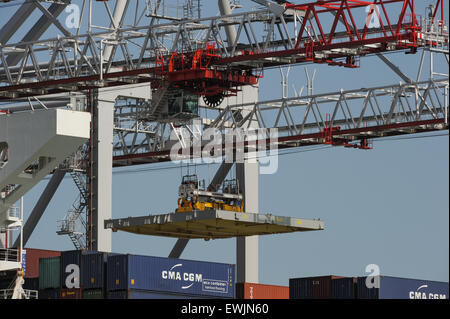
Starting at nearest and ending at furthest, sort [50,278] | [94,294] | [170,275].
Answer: [94,294] → [170,275] → [50,278]

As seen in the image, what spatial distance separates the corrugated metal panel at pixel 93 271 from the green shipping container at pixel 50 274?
5.25 ft

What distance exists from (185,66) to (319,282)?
13877 mm

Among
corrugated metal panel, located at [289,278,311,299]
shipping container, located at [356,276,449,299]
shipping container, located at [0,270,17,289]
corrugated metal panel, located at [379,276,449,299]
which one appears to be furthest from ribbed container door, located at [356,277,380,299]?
shipping container, located at [0,270,17,289]

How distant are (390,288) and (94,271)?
16.0 m

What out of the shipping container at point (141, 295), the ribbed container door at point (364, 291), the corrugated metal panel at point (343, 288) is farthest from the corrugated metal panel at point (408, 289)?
the shipping container at point (141, 295)

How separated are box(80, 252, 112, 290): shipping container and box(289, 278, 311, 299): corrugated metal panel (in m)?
12.7

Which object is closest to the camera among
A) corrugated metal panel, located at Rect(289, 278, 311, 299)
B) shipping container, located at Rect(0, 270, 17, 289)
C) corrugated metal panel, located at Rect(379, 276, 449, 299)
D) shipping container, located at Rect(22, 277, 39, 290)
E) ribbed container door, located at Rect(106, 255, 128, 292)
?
ribbed container door, located at Rect(106, 255, 128, 292)

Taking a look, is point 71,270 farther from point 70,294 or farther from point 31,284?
point 31,284

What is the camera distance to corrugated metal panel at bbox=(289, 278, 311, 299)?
262 feet

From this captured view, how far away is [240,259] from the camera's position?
102312mm

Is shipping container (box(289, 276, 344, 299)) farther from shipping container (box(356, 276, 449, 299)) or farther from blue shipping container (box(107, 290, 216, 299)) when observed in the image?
blue shipping container (box(107, 290, 216, 299))

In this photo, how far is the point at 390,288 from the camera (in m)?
76.9

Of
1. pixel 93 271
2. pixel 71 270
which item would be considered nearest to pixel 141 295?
pixel 93 271
